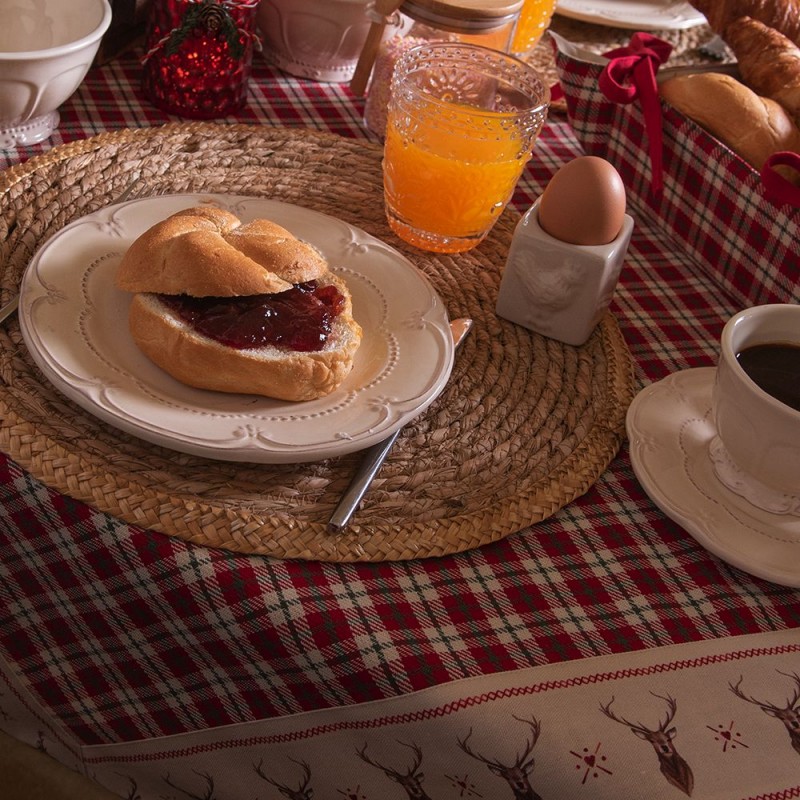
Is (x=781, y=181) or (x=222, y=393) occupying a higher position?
(x=781, y=181)

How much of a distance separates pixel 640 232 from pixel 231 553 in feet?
2.75

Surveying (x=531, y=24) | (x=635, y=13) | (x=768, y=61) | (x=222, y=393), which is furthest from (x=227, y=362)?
(x=635, y=13)

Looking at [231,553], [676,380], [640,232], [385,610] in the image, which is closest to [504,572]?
[385,610]

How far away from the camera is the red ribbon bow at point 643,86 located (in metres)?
1.30

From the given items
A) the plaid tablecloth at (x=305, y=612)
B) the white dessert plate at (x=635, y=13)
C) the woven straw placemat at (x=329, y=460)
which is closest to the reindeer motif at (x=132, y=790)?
the plaid tablecloth at (x=305, y=612)

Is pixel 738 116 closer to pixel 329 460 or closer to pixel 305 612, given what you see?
pixel 329 460

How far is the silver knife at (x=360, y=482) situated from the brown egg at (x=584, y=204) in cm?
31

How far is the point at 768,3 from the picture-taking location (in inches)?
59.9

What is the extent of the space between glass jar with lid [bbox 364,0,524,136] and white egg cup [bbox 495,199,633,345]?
0.36 m

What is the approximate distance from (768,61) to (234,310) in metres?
0.93

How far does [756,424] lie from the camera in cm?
82

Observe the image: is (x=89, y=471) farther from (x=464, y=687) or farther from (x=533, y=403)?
(x=533, y=403)

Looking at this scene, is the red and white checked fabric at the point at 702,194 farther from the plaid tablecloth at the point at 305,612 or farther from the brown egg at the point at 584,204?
the plaid tablecloth at the point at 305,612

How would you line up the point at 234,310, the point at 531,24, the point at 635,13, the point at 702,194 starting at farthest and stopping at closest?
the point at 635,13 < the point at 531,24 < the point at 702,194 < the point at 234,310
